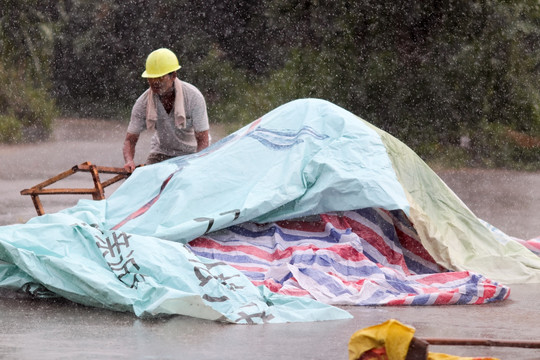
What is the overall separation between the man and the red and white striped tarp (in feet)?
5.04

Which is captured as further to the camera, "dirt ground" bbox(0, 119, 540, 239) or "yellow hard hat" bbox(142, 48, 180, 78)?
"dirt ground" bbox(0, 119, 540, 239)

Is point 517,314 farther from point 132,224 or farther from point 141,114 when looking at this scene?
point 141,114

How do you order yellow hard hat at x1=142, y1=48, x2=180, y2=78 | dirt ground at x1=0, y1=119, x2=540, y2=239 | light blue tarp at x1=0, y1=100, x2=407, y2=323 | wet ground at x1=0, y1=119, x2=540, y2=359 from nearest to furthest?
wet ground at x1=0, y1=119, x2=540, y2=359
light blue tarp at x1=0, y1=100, x2=407, y2=323
yellow hard hat at x1=142, y1=48, x2=180, y2=78
dirt ground at x1=0, y1=119, x2=540, y2=239

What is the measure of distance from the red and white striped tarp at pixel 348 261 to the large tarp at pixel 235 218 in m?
0.10

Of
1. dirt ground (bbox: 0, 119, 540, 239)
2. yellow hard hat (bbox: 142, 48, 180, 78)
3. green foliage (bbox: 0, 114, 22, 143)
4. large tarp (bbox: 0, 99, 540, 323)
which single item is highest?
yellow hard hat (bbox: 142, 48, 180, 78)

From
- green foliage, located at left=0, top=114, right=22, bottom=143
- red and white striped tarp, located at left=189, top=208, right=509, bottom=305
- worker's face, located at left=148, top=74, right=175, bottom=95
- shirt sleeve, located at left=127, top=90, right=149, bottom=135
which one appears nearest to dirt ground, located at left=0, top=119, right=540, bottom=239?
green foliage, located at left=0, top=114, right=22, bottom=143

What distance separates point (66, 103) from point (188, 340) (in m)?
14.9

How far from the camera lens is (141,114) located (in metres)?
7.25

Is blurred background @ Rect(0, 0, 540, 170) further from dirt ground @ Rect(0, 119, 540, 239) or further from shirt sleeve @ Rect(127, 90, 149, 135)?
shirt sleeve @ Rect(127, 90, 149, 135)

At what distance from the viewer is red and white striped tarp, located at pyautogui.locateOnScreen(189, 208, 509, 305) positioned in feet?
17.1

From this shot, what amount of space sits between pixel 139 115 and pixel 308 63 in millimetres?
9325

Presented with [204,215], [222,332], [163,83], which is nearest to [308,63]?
[163,83]

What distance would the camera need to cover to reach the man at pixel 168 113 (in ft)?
22.9

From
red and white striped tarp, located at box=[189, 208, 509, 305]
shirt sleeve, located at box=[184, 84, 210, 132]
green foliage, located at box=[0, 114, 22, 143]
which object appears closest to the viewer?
red and white striped tarp, located at box=[189, 208, 509, 305]
